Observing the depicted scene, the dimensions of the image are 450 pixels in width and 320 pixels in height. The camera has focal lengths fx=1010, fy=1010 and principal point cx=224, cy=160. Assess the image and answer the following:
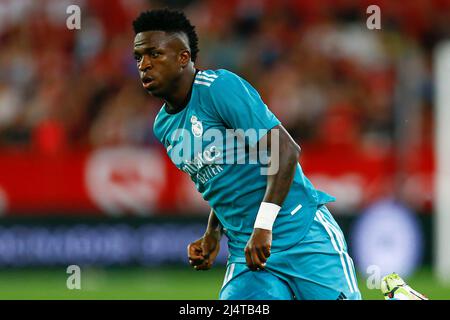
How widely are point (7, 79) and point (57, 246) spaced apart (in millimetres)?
2740

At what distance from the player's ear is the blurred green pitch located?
5.25m

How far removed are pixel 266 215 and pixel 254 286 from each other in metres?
0.48

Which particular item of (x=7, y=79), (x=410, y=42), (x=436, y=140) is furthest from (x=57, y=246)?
(x=410, y=42)

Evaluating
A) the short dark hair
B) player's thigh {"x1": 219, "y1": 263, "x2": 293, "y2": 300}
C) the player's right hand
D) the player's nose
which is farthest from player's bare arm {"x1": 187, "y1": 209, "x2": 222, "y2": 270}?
the short dark hair

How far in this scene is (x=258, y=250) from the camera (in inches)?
193

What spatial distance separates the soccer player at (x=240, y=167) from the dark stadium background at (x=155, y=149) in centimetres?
522

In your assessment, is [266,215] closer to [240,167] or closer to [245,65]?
[240,167]

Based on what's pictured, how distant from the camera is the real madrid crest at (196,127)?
212 inches

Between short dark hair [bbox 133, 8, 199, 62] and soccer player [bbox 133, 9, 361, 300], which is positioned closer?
soccer player [bbox 133, 9, 361, 300]

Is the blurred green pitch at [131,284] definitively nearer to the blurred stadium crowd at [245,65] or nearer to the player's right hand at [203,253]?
the blurred stadium crowd at [245,65]

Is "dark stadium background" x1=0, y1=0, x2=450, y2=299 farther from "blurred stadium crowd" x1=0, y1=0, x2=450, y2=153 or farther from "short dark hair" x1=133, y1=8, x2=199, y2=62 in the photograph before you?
"short dark hair" x1=133, y1=8, x2=199, y2=62

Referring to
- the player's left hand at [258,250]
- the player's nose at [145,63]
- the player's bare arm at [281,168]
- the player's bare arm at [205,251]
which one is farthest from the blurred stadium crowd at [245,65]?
the player's left hand at [258,250]

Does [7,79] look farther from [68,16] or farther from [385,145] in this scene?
[385,145]

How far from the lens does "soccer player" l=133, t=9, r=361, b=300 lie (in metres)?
5.25
